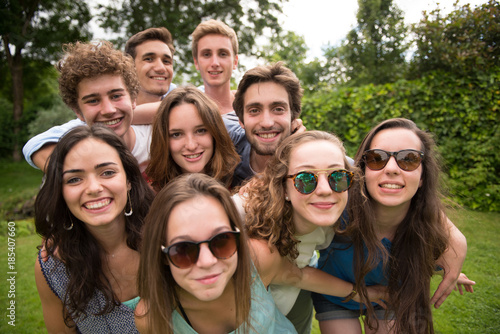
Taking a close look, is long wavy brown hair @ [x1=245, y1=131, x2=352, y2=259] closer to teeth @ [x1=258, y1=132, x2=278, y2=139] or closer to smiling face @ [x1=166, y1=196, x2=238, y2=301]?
smiling face @ [x1=166, y1=196, x2=238, y2=301]

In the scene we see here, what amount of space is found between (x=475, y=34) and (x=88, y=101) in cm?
892

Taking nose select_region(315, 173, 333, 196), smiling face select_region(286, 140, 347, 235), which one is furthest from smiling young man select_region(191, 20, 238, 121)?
nose select_region(315, 173, 333, 196)

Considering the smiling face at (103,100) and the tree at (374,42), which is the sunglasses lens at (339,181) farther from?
the tree at (374,42)

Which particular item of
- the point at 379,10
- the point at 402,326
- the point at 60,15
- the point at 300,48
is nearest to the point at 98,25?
the point at 60,15

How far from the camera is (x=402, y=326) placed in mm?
2764

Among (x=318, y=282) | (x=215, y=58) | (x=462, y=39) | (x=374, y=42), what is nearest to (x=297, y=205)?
(x=318, y=282)

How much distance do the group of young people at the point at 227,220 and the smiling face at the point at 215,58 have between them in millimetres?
1274

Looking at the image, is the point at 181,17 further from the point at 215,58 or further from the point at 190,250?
the point at 190,250

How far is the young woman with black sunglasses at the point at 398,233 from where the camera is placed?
2625 millimetres

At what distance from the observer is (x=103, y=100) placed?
10.2 feet

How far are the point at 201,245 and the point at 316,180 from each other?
0.91 meters

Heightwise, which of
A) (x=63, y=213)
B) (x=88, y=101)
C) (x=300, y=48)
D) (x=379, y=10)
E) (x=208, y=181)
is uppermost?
(x=379, y=10)

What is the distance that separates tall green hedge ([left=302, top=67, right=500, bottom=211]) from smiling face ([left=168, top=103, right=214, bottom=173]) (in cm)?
581

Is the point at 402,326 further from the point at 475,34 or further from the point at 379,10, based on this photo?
the point at 379,10
